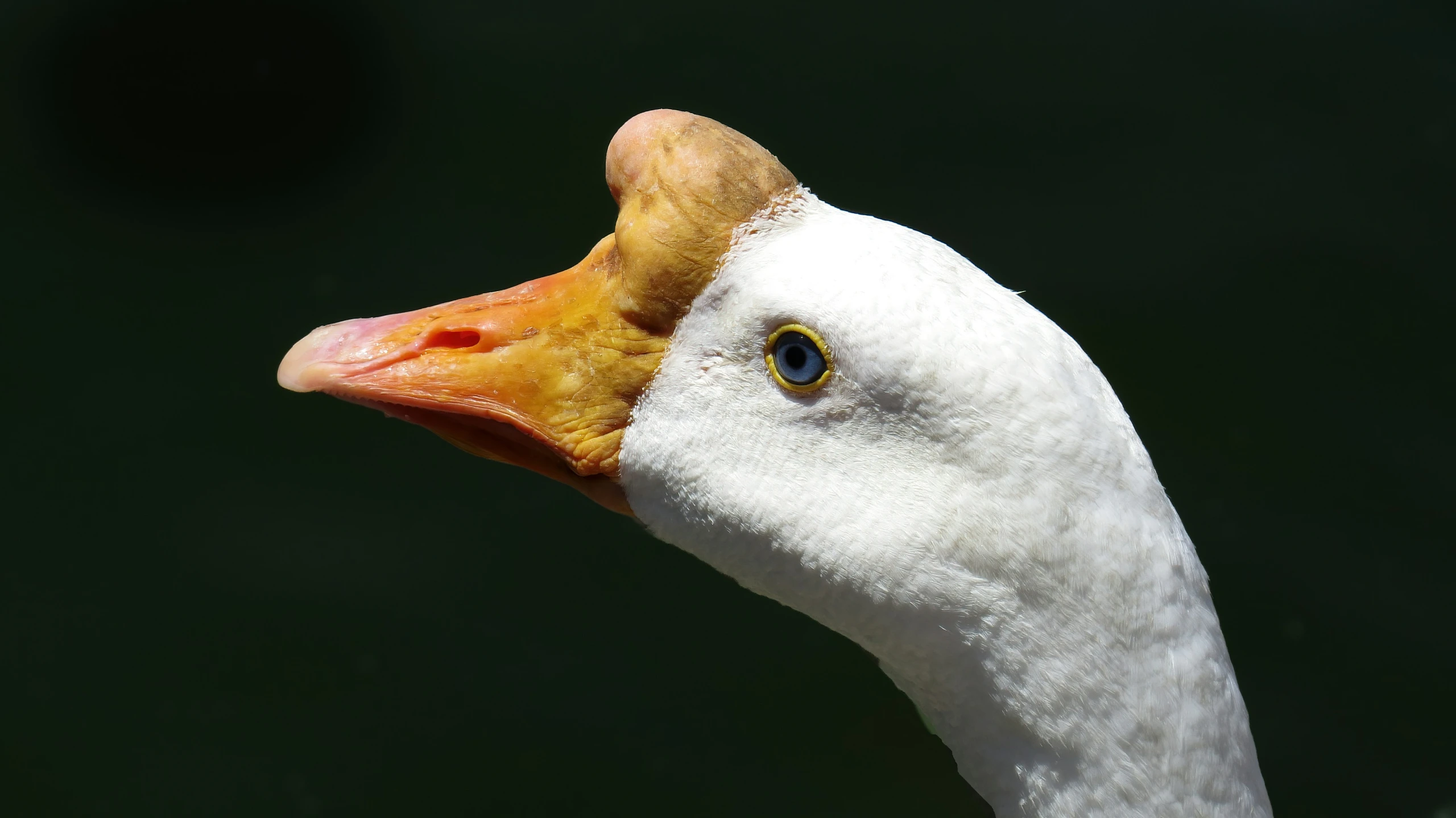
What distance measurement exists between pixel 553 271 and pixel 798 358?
3.34 metres

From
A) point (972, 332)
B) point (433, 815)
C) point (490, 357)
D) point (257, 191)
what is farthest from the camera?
point (257, 191)

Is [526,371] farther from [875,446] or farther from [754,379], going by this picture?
[875,446]

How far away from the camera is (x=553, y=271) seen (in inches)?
233

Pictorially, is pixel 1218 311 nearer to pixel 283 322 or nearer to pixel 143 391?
pixel 283 322

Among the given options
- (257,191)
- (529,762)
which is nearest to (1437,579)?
(529,762)

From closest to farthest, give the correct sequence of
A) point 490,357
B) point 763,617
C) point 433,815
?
point 490,357 → point 433,815 → point 763,617

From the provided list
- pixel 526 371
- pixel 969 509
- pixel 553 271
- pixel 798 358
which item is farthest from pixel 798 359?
pixel 553 271

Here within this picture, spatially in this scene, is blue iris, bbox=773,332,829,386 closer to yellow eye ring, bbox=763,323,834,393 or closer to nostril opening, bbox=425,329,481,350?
yellow eye ring, bbox=763,323,834,393

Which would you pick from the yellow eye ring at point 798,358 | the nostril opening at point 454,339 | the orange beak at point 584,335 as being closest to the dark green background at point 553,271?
the orange beak at point 584,335

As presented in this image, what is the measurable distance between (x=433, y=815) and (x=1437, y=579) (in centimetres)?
418

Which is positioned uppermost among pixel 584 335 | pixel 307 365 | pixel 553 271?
pixel 584 335

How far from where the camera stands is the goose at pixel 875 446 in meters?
2.62

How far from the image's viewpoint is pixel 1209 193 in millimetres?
6199

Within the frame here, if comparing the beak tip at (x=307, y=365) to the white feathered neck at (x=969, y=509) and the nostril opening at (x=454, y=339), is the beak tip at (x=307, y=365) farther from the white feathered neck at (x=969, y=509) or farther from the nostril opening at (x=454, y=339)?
the white feathered neck at (x=969, y=509)
